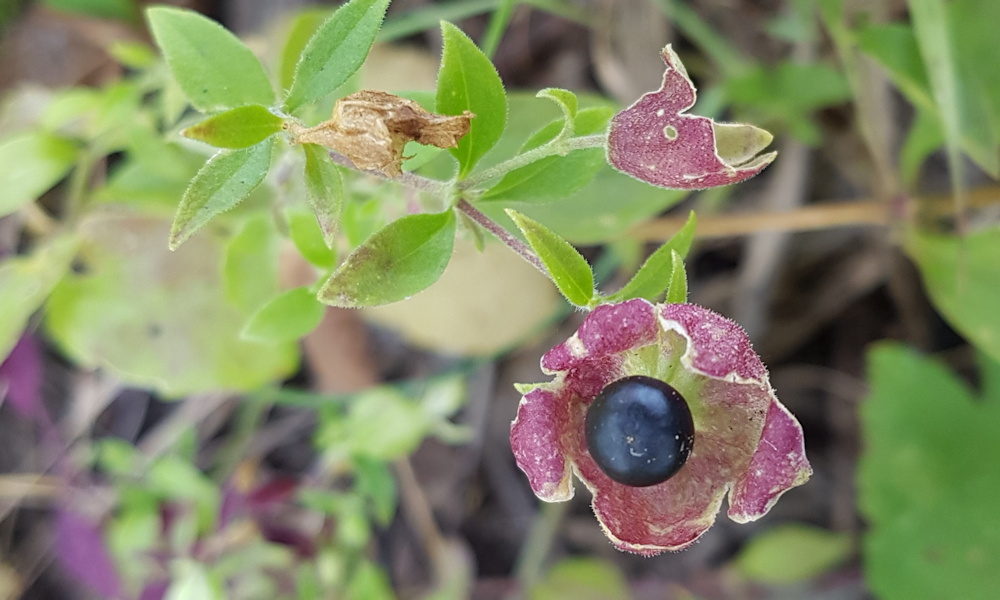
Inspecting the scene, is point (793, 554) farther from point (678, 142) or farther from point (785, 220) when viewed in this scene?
point (678, 142)

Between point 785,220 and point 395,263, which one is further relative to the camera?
point 785,220

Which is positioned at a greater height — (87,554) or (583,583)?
(87,554)

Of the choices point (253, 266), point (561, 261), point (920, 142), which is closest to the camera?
point (561, 261)

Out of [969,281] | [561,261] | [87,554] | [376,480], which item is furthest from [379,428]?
[969,281]

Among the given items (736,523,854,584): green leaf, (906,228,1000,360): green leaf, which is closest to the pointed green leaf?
(906,228,1000,360): green leaf

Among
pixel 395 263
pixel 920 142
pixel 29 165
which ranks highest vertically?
pixel 395 263

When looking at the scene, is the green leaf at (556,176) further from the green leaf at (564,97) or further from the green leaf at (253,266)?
the green leaf at (253,266)

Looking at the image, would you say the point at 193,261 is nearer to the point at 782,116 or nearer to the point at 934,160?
the point at 782,116
